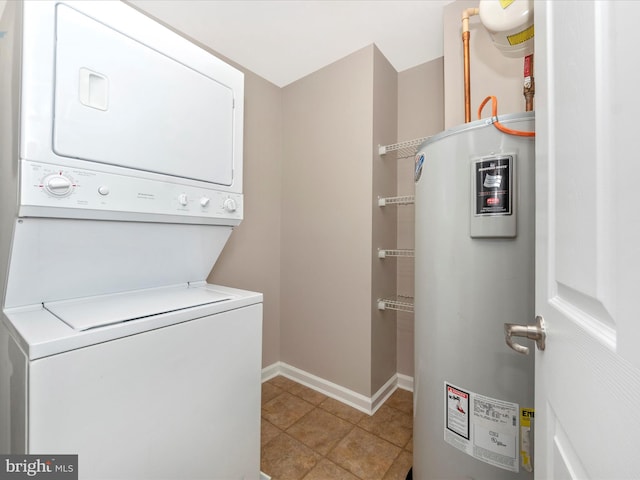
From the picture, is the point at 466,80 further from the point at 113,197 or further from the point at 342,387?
the point at 342,387

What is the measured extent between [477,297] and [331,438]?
4.53 feet

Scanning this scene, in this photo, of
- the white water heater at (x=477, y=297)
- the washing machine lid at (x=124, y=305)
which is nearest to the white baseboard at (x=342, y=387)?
the white water heater at (x=477, y=297)

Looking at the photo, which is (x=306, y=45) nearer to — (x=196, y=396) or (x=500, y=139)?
(x=500, y=139)

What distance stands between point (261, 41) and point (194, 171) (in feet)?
4.48

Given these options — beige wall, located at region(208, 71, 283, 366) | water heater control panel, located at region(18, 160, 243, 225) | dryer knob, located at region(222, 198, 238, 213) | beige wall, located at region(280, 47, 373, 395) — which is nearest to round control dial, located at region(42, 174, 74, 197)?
water heater control panel, located at region(18, 160, 243, 225)

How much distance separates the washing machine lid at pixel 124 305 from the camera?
87 centimetres

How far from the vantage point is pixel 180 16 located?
6.00 feet

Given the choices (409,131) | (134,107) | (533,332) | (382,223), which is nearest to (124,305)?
(134,107)

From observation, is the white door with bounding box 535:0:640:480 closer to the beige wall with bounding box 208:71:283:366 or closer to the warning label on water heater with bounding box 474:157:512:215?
the warning label on water heater with bounding box 474:157:512:215

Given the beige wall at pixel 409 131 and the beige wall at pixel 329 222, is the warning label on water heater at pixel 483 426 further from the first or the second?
the beige wall at pixel 409 131

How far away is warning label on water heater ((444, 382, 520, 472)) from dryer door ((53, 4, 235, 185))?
1403mm

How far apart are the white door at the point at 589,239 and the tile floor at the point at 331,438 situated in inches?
46.2

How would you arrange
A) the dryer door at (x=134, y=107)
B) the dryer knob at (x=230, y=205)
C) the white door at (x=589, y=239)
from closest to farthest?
the white door at (x=589, y=239)
the dryer door at (x=134, y=107)
the dryer knob at (x=230, y=205)

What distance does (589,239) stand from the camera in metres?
0.44
